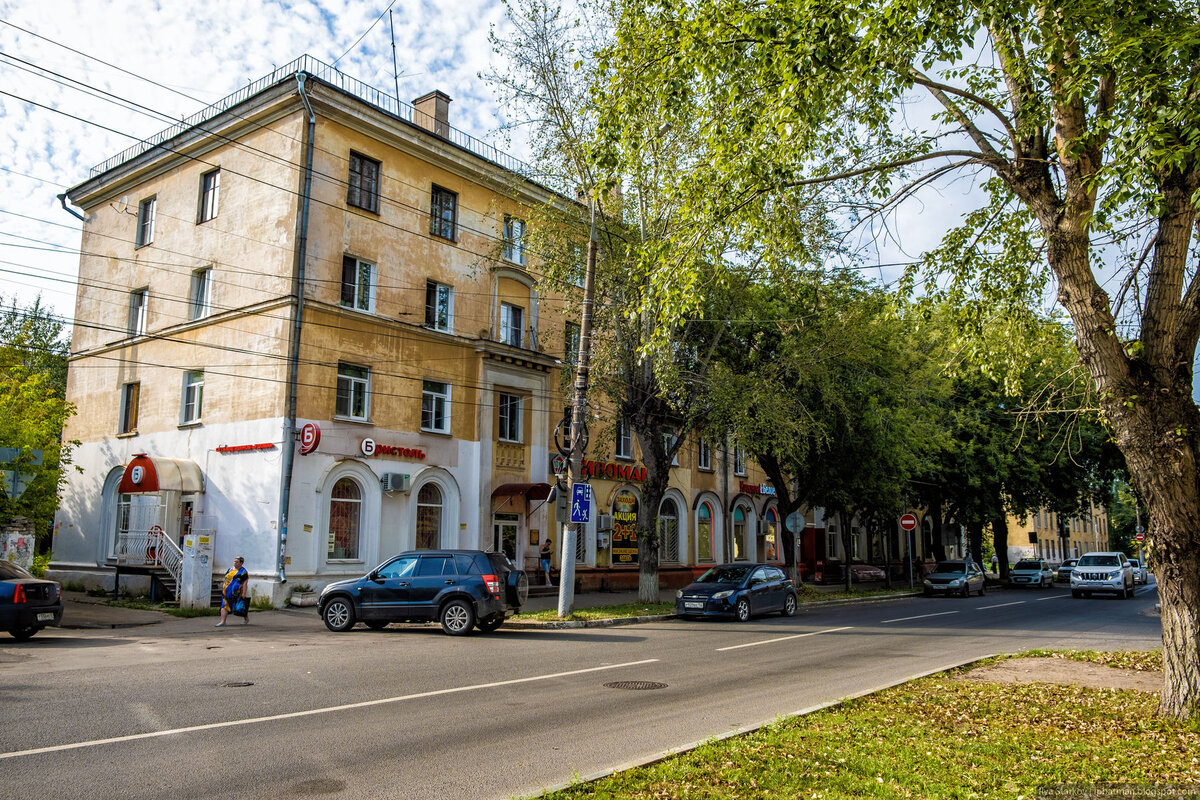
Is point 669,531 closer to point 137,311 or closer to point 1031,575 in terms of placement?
point 1031,575

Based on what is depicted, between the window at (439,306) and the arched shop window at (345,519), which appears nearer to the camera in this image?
the arched shop window at (345,519)

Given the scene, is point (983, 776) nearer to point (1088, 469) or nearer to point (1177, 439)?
point (1177, 439)

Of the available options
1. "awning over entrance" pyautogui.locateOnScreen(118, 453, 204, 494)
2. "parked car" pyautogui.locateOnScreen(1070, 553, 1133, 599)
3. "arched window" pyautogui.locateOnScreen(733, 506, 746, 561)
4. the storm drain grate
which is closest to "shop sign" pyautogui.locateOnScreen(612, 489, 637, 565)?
"arched window" pyautogui.locateOnScreen(733, 506, 746, 561)

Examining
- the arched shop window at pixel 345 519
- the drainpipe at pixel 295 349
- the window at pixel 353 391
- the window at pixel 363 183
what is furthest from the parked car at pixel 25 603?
the window at pixel 363 183

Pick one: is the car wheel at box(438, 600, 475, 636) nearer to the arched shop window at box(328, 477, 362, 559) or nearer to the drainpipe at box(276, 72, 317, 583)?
the drainpipe at box(276, 72, 317, 583)

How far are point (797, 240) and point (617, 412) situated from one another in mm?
13298

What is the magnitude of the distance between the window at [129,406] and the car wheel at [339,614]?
1566 centimetres

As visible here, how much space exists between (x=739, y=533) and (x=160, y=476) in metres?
26.7

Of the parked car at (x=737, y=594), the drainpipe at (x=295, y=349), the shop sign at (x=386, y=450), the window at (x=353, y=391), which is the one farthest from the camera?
the window at (x=353, y=391)

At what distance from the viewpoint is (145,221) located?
1142 inches

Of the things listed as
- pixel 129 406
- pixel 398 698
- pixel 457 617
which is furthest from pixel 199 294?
pixel 398 698

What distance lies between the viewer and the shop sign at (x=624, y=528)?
32.3 m

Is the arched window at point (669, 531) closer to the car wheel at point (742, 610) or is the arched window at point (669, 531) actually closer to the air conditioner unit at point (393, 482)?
the air conditioner unit at point (393, 482)

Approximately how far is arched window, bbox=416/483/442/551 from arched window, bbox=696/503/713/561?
570 inches
